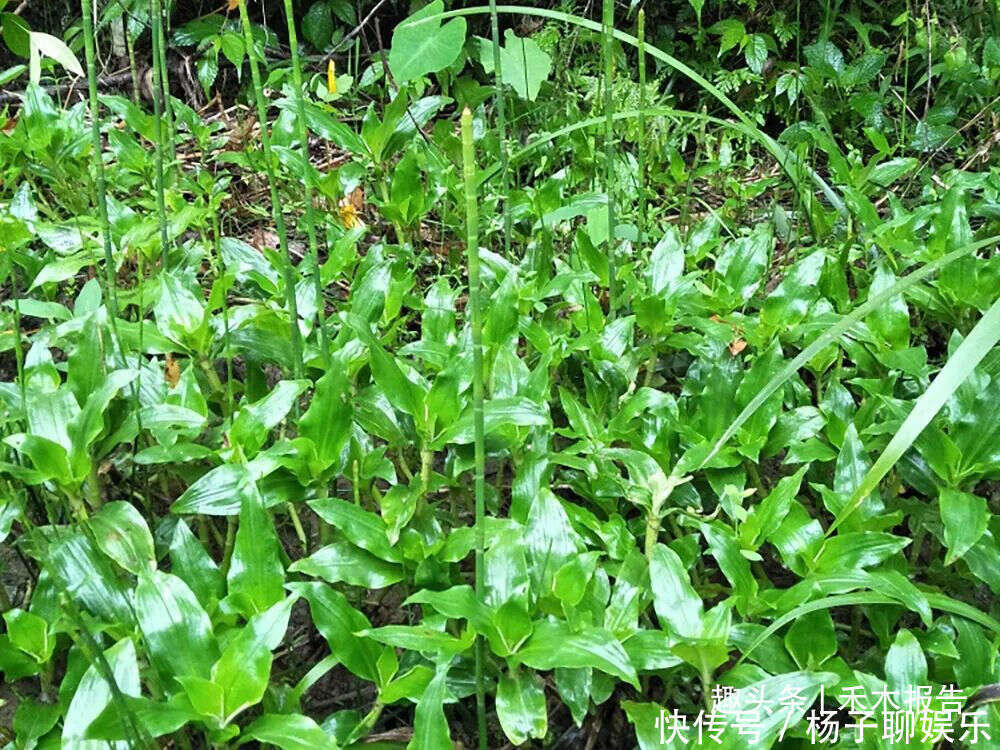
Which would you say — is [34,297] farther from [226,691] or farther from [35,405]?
[226,691]

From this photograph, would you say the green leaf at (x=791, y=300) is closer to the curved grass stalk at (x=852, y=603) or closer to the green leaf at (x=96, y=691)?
the curved grass stalk at (x=852, y=603)

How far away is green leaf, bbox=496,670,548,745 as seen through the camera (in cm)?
104

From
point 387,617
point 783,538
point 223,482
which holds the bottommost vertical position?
point 387,617

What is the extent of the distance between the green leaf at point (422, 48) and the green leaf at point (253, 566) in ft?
3.44

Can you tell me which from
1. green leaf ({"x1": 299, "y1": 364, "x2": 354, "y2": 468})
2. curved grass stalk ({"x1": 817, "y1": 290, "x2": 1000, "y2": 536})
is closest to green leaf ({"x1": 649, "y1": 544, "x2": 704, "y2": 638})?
curved grass stalk ({"x1": 817, "y1": 290, "x2": 1000, "y2": 536})

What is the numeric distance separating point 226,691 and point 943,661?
83 centimetres

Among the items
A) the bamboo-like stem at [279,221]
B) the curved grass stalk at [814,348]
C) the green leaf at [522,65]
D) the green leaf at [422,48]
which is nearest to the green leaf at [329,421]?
the bamboo-like stem at [279,221]

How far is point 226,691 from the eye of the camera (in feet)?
3.22

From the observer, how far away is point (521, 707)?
41.6 inches

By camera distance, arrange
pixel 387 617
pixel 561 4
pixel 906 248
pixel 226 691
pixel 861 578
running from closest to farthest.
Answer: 1. pixel 226 691
2. pixel 861 578
3. pixel 387 617
4. pixel 906 248
5. pixel 561 4

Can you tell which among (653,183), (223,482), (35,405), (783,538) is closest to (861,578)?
(783,538)

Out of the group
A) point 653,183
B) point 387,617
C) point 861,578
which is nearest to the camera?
point 861,578

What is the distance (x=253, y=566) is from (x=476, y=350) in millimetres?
429

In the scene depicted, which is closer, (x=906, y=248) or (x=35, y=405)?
(x=35, y=405)
